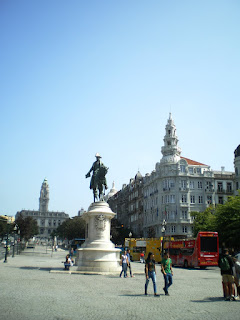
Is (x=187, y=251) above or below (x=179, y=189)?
below

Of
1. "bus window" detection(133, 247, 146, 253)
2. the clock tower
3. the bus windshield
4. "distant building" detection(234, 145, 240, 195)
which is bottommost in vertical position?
"bus window" detection(133, 247, 146, 253)

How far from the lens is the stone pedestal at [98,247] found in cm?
2284

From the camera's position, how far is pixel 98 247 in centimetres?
2339

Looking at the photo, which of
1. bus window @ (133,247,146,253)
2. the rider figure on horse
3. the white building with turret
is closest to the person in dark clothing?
the rider figure on horse

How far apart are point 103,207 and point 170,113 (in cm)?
5820

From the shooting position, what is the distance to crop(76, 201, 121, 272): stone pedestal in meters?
22.8

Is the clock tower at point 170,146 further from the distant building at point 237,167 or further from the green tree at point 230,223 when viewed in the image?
the green tree at point 230,223

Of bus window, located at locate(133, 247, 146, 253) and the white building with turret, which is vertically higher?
the white building with turret

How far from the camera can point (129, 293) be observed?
1356 centimetres

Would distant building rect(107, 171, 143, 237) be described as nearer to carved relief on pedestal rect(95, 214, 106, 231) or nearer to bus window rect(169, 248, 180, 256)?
bus window rect(169, 248, 180, 256)

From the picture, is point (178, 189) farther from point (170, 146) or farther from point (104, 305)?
point (104, 305)

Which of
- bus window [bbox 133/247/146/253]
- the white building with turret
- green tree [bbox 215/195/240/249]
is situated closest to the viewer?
green tree [bbox 215/195/240/249]

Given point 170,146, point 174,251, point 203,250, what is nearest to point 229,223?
point 174,251

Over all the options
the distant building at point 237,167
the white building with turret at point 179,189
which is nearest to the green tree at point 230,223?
the white building with turret at point 179,189
